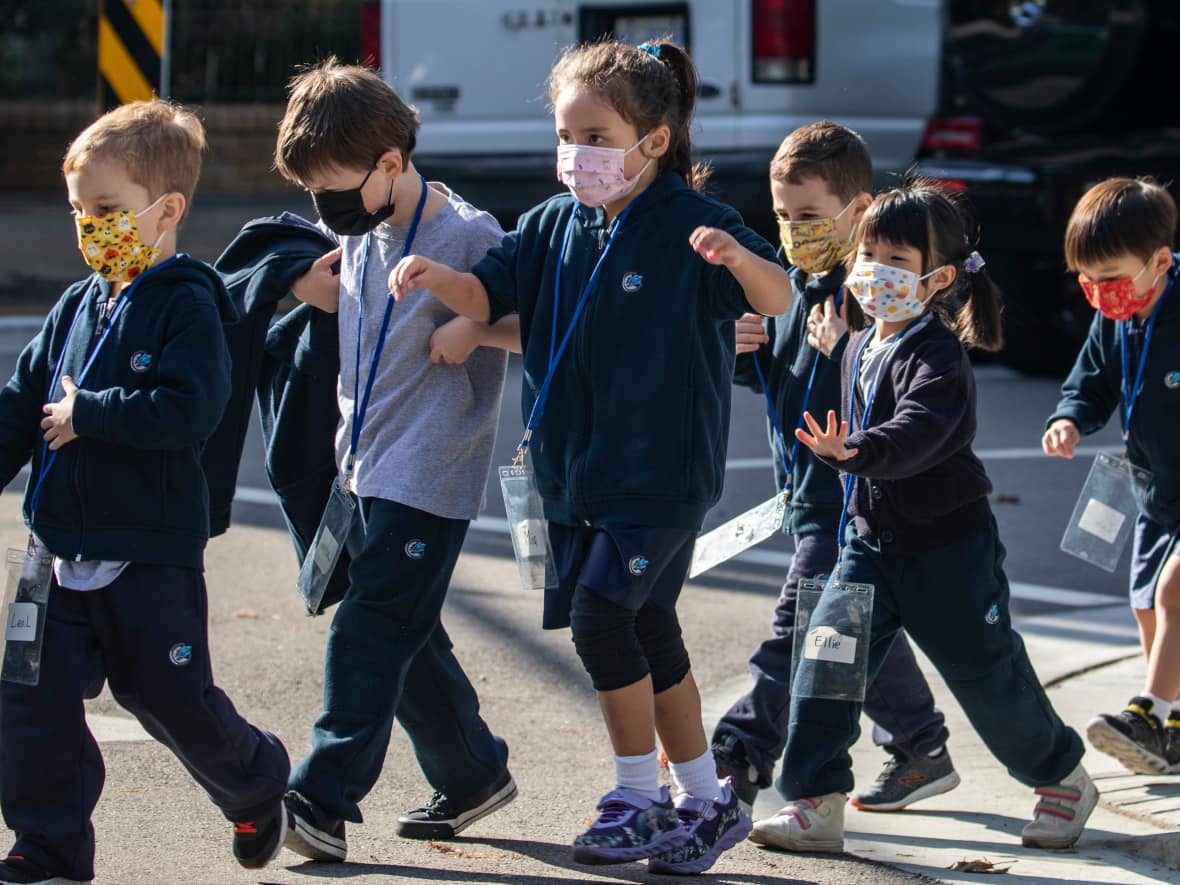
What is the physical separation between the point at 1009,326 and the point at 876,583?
23.0 ft

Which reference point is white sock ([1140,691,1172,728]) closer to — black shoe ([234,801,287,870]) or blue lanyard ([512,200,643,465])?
blue lanyard ([512,200,643,465])

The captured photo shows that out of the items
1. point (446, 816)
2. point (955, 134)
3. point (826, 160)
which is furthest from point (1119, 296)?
point (955, 134)

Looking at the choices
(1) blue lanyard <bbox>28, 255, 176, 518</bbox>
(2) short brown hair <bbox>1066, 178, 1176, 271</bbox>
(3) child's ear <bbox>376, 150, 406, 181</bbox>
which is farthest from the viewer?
(2) short brown hair <bbox>1066, 178, 1176, 271</bbox>

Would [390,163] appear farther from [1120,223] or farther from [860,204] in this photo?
[1120,223]

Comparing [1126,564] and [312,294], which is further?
[1126,564]

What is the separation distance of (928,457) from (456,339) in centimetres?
95

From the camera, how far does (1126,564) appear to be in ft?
22.7

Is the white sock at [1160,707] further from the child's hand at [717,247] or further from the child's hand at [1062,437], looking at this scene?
the child's hand at [717,247]

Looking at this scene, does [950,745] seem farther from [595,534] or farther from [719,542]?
[595,534]

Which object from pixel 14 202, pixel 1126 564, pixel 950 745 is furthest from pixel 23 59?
pixel 950 745

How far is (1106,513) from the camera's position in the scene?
456 cm

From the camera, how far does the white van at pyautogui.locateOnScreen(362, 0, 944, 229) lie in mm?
9859

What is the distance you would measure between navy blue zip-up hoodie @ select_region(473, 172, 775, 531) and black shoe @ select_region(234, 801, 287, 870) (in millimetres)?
788

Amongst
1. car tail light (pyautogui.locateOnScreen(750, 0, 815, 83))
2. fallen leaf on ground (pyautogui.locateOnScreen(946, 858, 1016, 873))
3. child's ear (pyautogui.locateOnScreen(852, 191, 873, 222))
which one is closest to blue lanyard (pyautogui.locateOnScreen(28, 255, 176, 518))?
child's ear (pyautogui.locateOnScreen(852, 191, 873, 222))
